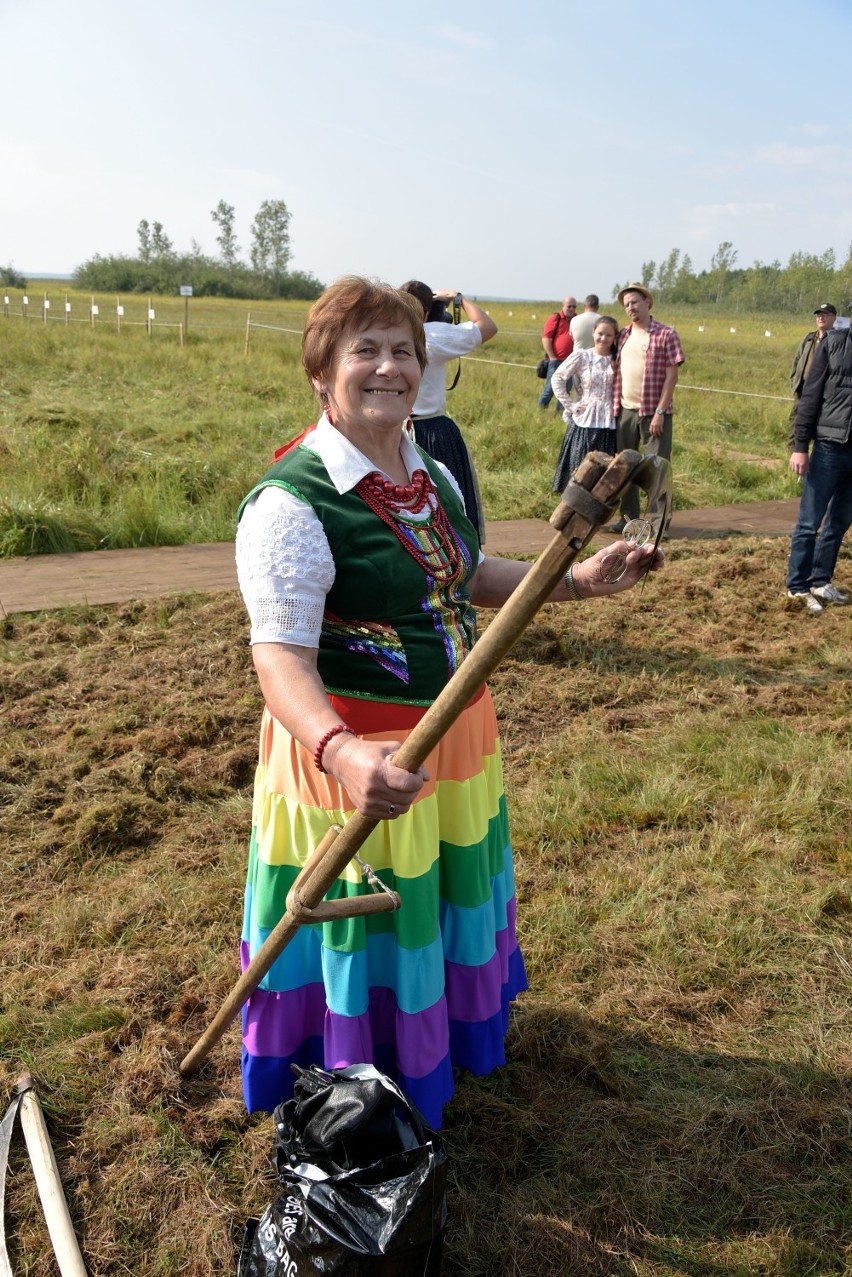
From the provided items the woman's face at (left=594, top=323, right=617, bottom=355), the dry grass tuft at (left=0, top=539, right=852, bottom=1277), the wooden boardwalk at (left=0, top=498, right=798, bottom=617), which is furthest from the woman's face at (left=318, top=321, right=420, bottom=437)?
the woman's face at (left=594, top=323, right=617, bottom=355)

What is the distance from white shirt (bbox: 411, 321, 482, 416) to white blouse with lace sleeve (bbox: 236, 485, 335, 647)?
308cm

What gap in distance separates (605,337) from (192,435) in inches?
191

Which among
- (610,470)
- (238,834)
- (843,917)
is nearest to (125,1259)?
(238,834)

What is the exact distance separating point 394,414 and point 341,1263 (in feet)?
4.78

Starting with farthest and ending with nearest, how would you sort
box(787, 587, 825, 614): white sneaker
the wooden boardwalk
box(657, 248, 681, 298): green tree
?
box(657, 248, 681, 298): green tree, box(787, 587, 825, 614): white sneaker, the wooden boardwalk

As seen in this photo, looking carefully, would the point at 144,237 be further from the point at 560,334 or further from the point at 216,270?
the point at 560,334

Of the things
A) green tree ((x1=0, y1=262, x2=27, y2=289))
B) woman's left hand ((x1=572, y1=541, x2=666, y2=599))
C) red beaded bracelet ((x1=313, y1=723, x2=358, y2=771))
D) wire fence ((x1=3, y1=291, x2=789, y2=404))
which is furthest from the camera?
green tree ((x1=0, y1=262, x2=27, y2=289))

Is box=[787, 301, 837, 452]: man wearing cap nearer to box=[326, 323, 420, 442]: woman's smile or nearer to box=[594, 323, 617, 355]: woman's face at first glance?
box=[594, 323, 617, 355]: woman's face

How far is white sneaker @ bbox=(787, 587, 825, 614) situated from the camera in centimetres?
590

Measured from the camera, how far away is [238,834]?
11.3 ft

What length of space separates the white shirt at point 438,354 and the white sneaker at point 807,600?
289cm

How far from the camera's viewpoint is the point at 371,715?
5.65 ft

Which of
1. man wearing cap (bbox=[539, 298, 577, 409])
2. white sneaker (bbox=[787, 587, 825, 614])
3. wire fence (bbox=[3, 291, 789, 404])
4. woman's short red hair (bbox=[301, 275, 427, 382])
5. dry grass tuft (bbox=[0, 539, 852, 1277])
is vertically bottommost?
dry grass tuft (bbox=[0, 539, 852, 1277])

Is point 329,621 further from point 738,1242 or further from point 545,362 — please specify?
point 545,362
